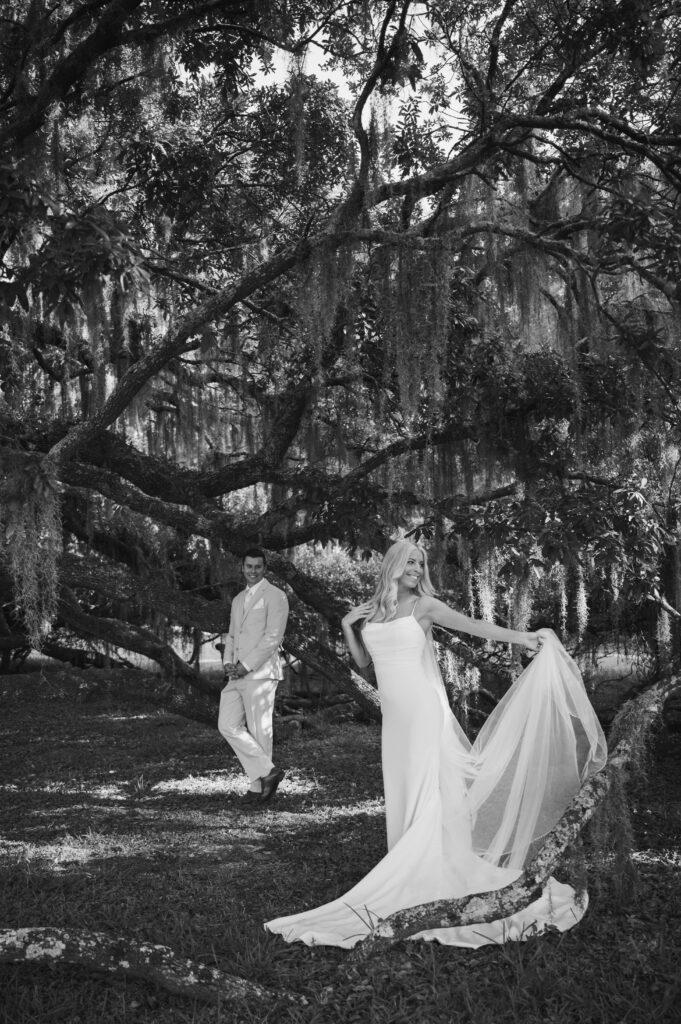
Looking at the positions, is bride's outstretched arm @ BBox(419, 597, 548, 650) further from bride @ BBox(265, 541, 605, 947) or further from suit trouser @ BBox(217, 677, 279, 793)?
suit trouser @ BBox(217, 677, 279, 793)

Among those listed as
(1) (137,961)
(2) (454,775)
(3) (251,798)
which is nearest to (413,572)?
(2) (454,775)

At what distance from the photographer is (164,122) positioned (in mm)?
7117

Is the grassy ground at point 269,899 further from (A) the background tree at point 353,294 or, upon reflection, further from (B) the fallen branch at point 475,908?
(A) the background tree at point 353,294

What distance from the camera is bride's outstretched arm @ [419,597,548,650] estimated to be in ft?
12.1

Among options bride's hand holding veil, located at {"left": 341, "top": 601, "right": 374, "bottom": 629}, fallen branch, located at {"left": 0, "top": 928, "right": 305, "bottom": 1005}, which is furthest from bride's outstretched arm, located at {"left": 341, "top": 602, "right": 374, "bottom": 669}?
fallen branch, located at {"left": 0, "top": 928, "right": 305, "bottom": 1005}

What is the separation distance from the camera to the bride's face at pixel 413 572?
399 centimetres

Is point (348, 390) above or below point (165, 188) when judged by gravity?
below

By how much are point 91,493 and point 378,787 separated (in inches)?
165

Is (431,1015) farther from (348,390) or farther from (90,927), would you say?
(348,390)

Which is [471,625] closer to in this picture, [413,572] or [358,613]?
[413,572]

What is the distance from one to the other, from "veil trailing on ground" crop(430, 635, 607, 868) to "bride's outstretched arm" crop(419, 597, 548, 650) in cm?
8

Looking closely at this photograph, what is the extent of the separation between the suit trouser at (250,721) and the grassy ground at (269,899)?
265 millimetres

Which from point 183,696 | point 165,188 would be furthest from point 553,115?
point 183,696

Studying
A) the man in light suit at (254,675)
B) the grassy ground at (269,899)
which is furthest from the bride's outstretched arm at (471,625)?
the man in light suit at (254,675)
